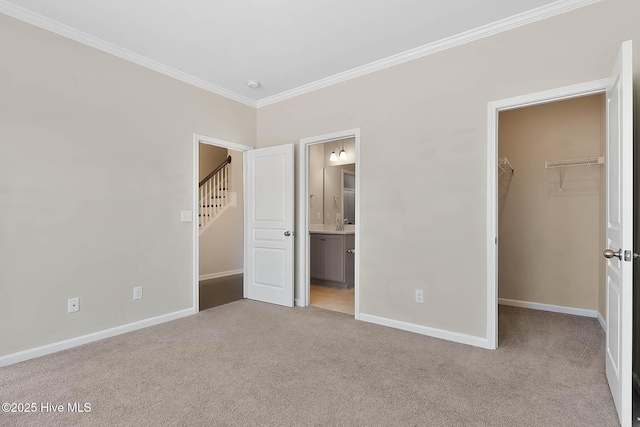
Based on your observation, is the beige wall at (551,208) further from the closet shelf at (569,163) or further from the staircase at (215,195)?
the staircase at (215,195)

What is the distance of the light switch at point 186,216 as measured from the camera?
374cm

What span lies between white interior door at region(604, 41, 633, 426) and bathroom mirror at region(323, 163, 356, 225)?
410 centimetres

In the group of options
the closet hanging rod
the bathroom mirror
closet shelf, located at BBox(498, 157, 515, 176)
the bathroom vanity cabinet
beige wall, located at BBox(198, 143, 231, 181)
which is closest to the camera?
the closet hanging rod

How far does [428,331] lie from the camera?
3.15m

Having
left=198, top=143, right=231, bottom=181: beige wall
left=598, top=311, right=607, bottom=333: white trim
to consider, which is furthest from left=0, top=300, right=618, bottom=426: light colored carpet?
left=198, top=143, right=231, bottom=181: beige wall

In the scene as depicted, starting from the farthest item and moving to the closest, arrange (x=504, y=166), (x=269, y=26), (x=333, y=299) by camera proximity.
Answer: (x=333, y=299)
(x=504, y=166)
(x=269, y=26)

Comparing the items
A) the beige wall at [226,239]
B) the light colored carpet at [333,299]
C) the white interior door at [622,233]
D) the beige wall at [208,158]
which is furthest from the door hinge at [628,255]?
the beige wall at [208,158]

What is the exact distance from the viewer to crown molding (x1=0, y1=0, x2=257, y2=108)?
2.58 meters

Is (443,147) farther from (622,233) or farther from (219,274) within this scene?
(219,274)

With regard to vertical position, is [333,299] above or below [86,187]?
below

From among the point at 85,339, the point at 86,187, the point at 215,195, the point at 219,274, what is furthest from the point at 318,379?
the point at 215,195

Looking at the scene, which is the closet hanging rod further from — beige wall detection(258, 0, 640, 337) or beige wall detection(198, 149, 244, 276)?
beige wall detection(198, 149, 244, 276)

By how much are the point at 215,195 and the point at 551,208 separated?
220 inches

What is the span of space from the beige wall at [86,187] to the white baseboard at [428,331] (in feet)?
7.00
